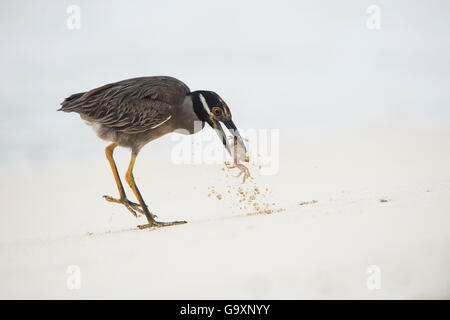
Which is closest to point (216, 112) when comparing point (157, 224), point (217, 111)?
point (217, 111)

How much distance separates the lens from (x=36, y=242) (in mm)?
6938

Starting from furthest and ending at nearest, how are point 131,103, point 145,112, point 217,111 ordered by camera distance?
point 217,111 → point 131,103 → point 145,112

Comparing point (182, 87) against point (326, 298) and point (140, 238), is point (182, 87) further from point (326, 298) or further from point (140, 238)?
point (326, 298)

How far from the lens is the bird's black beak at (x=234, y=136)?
6.91 metres

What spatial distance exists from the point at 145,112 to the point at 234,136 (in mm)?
1293

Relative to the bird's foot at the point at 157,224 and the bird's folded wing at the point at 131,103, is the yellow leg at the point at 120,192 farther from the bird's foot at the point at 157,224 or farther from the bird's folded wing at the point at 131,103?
the bird's folded wing at the point at 131,103

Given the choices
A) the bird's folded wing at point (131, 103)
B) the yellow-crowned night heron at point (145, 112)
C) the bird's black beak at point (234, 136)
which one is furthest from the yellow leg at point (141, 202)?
the bird's black beak at point (234, 136)

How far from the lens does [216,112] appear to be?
23.0 ft

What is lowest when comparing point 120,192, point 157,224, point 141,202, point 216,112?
point 157,224

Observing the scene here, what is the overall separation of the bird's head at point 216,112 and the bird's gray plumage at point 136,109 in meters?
0.15

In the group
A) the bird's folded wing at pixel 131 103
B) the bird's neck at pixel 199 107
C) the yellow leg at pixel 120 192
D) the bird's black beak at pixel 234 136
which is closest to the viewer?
the bird's folded wing at pixel 131 103

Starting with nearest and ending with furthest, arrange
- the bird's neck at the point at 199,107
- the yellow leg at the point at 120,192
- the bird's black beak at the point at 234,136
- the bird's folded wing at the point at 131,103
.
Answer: the bird's folded wing at the point at 131,103 → the bird's black beak at the point at 234,136 → the bird's neck at the point at 199,107 → the yellow leg at the point at 120,192

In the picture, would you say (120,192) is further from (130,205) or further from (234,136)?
(234,136)

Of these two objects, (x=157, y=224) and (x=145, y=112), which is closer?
(x=145, y=112)
